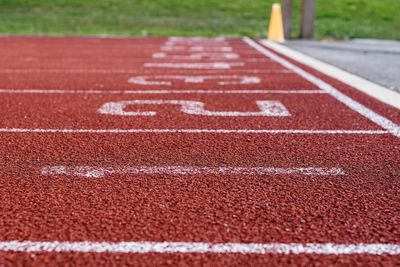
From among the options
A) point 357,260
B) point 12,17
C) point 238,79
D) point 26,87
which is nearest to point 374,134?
point 357,260

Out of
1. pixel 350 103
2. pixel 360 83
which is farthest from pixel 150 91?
pixel 360 83

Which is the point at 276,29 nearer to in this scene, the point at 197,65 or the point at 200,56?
the point at 200,56

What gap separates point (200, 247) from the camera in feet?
7.72

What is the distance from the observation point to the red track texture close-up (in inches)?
92.7

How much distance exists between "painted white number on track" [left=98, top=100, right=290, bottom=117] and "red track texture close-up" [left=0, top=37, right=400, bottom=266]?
0.02 m

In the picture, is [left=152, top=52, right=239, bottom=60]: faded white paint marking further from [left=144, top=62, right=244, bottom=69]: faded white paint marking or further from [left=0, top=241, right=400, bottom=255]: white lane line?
[left=0, top=241, right=400, bottom=255]: white lane line

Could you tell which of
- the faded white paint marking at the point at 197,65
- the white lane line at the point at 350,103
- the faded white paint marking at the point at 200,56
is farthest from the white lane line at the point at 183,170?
the faded white paint marking at the point at 200,56

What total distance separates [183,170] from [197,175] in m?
0.13

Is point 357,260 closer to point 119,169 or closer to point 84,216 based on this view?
point 84,216

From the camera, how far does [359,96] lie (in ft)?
20.3

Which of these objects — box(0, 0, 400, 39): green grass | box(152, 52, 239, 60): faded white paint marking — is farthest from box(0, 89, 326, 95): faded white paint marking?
box(0, 0, 400, 39): green grass

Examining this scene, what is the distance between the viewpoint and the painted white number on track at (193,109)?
522 cm

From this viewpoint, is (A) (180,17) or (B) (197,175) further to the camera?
(A) (180,17)

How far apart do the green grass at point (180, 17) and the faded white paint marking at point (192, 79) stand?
36.5ft
